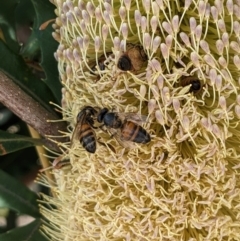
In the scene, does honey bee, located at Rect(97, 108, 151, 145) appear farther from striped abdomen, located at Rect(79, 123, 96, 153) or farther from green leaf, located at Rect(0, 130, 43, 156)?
green leaf, located at Rect(0, 130, 43, 156)

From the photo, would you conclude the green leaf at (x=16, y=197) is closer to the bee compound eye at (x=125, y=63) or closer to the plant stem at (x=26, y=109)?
the plant stem at (x=26, y=109)

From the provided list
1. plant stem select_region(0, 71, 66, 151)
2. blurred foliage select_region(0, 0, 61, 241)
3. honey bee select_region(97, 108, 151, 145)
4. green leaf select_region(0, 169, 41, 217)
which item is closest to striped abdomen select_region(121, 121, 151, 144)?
honey bee select_region(97, 108, 151, 145)

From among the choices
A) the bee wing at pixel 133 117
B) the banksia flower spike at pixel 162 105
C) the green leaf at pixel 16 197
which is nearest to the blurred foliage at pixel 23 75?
the green leaf at pixel 16 197

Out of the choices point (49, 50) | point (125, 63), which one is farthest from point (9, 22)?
point (125, 63)

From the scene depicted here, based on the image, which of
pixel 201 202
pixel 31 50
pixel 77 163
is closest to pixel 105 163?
Answer: pixel 77 163

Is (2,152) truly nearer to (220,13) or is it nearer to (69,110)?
(69,110)
